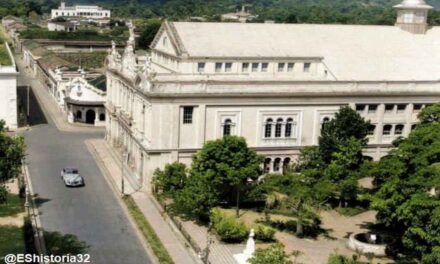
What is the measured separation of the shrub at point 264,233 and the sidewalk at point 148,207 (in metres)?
5.40

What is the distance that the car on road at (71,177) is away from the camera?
62.1 m

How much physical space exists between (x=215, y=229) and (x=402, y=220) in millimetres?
14435

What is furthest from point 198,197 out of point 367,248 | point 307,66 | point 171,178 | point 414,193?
point 307,66

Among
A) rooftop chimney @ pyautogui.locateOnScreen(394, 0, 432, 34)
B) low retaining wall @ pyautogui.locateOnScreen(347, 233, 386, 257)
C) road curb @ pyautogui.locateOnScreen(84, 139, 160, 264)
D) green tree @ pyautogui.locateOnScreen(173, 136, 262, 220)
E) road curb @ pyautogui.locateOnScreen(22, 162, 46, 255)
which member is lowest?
road curb @ pyautogui.locateOnScreen(84, 139, 160, 264)

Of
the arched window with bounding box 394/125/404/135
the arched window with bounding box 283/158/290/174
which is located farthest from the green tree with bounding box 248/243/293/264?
the arched window with bounding box 394/125/404/135

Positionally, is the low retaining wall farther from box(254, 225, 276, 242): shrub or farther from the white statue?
the white statue

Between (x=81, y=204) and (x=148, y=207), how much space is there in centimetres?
564

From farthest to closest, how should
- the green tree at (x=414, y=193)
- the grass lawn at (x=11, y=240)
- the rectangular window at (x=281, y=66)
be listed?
the rectangular window at (x=281, y=66), the grass lawn at (x=11, y=240), the green tree at (x=414, y=193)

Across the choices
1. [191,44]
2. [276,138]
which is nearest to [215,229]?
[276,138]

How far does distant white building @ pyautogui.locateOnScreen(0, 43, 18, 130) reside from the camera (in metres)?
86.8

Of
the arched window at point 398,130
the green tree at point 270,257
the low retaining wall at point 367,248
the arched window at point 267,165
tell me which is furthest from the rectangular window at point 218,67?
the green tree at point 270,257

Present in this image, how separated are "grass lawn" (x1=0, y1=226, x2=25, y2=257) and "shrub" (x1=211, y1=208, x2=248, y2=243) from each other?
44.9ft

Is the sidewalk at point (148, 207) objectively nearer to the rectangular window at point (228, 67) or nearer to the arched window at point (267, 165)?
the arched window at point (267, 165)

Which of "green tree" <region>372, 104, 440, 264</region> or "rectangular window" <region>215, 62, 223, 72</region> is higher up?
"rectangular window" <region>215, 62, 223, 72</region>
